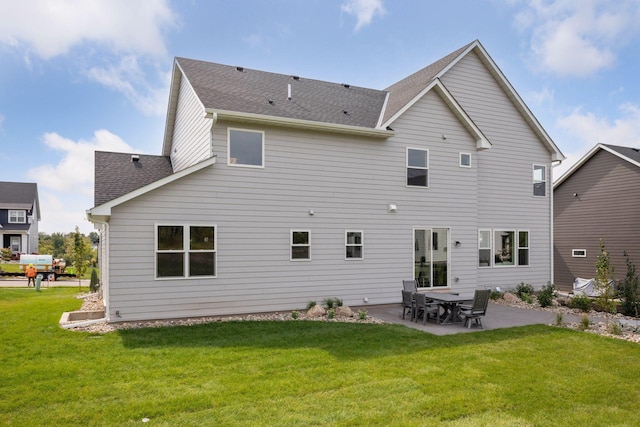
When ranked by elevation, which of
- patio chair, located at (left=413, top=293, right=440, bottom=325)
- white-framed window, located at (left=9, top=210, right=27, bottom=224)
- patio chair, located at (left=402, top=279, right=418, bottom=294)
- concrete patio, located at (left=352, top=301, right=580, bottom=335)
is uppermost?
white-framed window, located at (left=9, top=210, right=27, bottom=224)

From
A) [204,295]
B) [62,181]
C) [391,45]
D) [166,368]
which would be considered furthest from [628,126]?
[62,181]

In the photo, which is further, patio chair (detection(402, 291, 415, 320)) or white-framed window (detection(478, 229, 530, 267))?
white-framed window (detection(478, 229, 530, 267))

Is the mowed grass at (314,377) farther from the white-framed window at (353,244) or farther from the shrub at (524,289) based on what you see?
the shrub at (524,289)

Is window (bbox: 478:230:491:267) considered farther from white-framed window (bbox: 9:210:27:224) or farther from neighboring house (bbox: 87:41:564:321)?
white-framed window (bbox: 9:210:27:224)

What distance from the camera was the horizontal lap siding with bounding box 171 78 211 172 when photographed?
37.7 feet

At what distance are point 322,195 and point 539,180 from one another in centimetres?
999

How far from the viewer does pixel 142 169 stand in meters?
13.7

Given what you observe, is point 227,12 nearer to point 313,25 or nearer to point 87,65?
point 313,25

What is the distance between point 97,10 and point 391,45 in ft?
38.0

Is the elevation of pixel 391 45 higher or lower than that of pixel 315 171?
higher

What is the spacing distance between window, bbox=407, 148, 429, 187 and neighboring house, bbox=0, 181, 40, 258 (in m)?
41.4

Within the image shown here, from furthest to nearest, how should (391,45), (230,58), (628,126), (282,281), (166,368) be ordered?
(628,126) < (391,45) < (230,58) < (282,281) < (166,368)

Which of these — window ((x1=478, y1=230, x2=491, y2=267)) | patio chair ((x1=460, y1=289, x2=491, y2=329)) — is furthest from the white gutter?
window ((x1=478, y1=230, x2=491, y2=267))

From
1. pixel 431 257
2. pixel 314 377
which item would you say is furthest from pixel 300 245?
pixel 314 377
